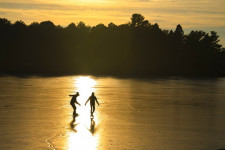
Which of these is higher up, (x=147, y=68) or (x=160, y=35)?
(x=160, y=35)

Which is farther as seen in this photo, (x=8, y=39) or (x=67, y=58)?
(x=8, y=39)

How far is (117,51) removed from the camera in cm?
14075

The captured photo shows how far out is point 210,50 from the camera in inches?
5748

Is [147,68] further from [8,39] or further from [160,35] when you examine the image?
[8,39]

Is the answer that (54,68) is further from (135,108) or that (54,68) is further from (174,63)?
(135,108)

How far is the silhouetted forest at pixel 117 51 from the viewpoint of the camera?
13625cm

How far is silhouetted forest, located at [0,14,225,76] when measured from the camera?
136m

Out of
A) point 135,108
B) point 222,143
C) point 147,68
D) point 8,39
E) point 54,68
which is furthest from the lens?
point 8,39

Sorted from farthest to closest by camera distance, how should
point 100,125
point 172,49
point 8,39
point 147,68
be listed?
point 8,39 → point 172,49 → point 147,68 → point 100,125

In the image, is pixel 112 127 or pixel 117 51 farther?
pixel 117 51

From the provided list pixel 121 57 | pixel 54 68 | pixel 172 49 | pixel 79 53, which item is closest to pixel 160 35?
pixel 172 49

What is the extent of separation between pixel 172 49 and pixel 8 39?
173 feet

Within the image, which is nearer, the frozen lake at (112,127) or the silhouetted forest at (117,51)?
the frozen lake at (112,127)

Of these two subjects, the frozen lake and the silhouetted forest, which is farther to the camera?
→ the silhouetted forest
